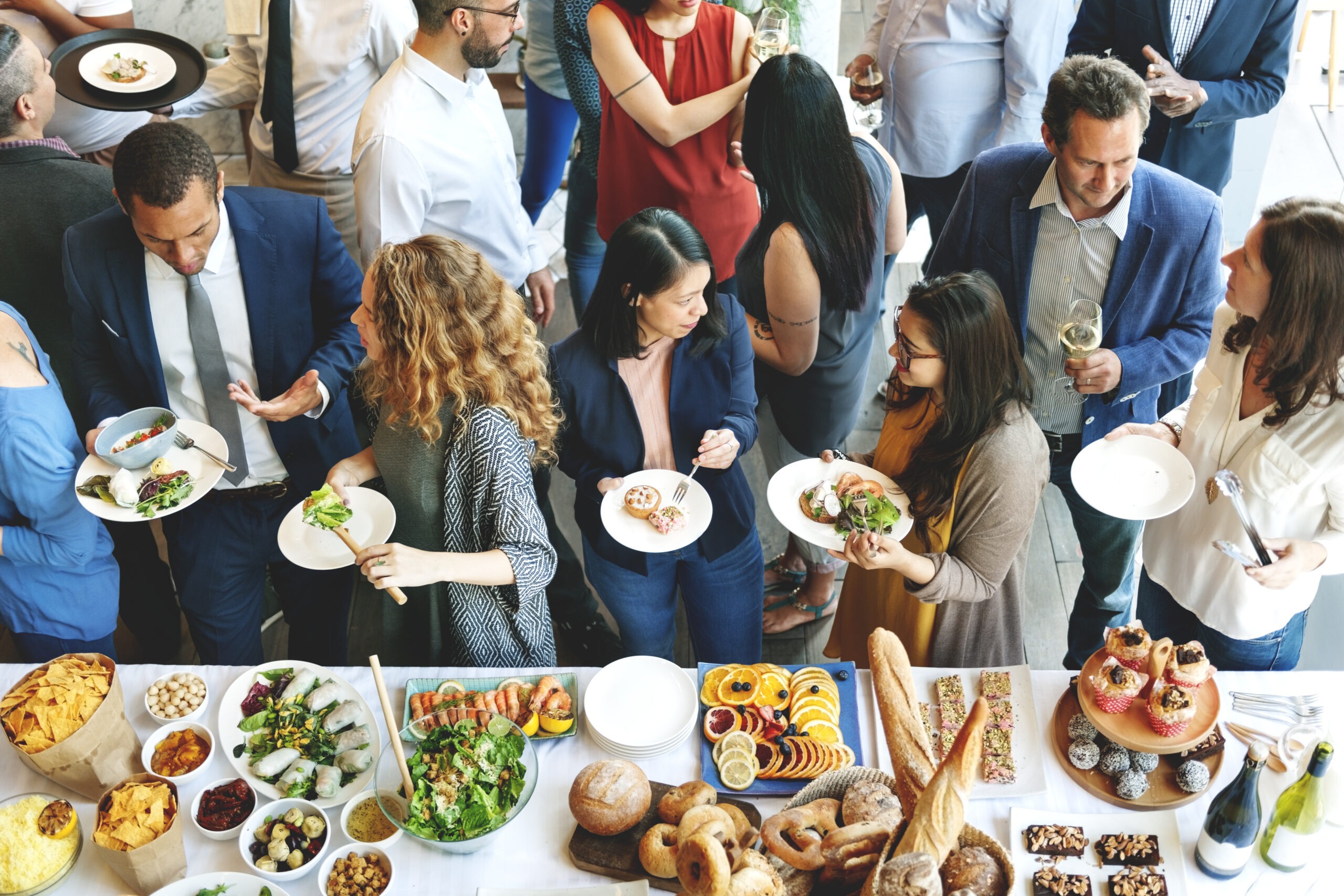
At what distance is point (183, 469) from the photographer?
2.74 m

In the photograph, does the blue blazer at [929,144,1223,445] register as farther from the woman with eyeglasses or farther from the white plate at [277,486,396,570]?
the white plate at [277,486,396,570]

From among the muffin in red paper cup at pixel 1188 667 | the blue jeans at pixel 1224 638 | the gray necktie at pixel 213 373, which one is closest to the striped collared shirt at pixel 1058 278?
the blue jeans at pixel 1224 638

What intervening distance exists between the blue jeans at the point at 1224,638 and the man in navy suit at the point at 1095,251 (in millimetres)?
369

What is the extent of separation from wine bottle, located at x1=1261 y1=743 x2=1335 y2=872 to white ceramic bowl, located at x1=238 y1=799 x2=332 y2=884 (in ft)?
6.02

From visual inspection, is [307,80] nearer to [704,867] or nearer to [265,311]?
[265,311]

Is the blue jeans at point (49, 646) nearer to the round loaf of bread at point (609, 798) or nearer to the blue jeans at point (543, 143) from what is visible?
the round loaf of bread at point (609, 798)

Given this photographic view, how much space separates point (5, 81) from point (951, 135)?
3.15 meters

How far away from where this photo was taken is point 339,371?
9.72 ft

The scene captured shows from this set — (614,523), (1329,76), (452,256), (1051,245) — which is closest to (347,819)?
(614,523)

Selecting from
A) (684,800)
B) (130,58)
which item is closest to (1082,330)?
(684,800)

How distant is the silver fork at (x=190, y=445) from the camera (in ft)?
9.02

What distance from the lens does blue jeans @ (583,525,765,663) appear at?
2.97 meters

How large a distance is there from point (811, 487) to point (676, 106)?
58.9 inches

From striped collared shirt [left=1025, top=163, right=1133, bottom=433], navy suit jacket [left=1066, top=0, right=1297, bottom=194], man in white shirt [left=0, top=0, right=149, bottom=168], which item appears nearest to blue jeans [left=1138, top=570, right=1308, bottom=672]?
striped collared shirt [left=1025, top=163, right=1133, bottom=433]
